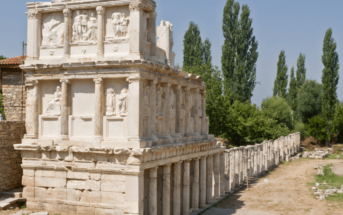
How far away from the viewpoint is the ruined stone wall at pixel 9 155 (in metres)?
17.1

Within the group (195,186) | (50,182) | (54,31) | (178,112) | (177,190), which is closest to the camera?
(50,182)

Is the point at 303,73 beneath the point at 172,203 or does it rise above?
above

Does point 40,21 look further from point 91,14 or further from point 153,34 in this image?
point 153,34

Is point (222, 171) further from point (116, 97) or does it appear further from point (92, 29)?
point (92, 29)

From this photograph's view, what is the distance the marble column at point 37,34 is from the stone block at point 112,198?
6.50 metres

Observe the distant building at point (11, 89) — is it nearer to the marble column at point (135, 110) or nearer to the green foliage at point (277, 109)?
the marble column at point (135, 110)

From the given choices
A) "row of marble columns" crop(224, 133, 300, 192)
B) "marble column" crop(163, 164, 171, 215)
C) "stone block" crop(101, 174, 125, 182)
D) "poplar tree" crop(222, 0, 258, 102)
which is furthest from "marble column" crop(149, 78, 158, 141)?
"poplar tree" crop(222, 0, 258, 102)

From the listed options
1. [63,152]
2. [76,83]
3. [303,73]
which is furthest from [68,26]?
[303,73]

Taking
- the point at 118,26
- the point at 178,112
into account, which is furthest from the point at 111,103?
the point at 178,112

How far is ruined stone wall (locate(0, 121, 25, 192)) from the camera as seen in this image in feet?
56.0

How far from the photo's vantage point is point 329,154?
49.5 meters

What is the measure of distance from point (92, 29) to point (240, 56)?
108 ft

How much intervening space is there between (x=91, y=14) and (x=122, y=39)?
6.01ft

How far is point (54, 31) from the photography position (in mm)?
16547
